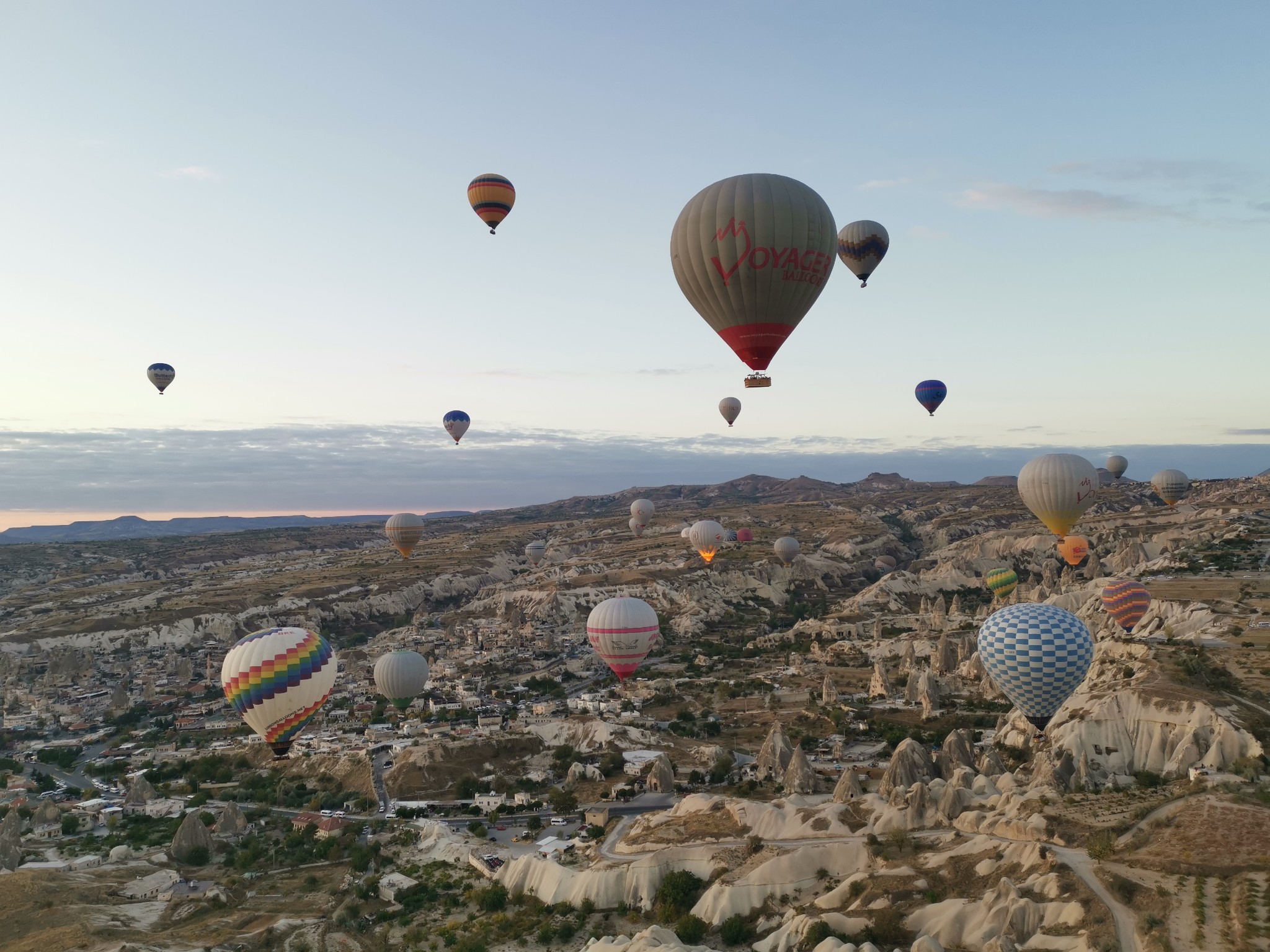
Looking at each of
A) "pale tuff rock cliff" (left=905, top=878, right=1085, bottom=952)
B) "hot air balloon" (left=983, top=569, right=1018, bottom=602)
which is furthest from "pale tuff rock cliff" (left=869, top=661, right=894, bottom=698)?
"pale tuff rock cliff" (left=905, top=878, right=1085, bottom=952)

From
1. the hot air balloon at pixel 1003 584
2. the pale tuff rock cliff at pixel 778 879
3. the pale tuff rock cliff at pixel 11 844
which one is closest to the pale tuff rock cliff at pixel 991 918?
the pale tuff rock cliff at pixel 778 879

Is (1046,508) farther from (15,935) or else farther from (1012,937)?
(15,935)

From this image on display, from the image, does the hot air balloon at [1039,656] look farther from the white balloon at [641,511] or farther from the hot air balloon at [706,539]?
the white balloon at [641,511]

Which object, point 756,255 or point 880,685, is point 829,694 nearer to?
point 880,685

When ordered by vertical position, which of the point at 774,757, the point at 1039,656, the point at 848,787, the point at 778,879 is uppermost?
the point at 1039,656

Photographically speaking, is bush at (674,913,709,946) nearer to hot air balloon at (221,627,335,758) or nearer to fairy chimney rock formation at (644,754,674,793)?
fairy chimney rock formation at (644,754,674,793)

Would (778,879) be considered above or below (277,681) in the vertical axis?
below

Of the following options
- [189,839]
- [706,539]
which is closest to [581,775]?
[189,839]
